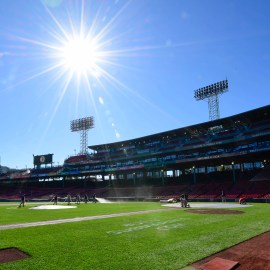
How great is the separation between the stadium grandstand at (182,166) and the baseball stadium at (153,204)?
0.30m

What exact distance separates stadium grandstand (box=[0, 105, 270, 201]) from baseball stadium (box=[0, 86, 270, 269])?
0.30 metres

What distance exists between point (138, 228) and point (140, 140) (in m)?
73.2

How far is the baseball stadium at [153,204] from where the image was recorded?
1056 cm

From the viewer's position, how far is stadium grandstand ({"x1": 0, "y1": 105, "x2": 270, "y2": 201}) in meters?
58.5

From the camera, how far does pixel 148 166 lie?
7700 centimetres

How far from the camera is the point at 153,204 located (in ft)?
141

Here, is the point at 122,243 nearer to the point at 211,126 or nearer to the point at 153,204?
the point at 153,204

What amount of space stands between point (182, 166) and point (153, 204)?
35895mm

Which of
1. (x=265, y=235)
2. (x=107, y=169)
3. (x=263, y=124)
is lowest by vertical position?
(x=265, y=235)

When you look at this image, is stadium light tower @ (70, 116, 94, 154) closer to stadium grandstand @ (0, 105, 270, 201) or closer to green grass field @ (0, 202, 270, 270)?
stadium grandstand @ (0, 105, 270, 201)

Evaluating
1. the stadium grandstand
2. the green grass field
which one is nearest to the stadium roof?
the stadium grandstand

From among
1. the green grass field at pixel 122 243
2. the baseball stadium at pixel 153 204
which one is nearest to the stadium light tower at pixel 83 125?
the baseball stadium at pixel 153 204

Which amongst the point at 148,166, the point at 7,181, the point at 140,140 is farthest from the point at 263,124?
the point at 7,181

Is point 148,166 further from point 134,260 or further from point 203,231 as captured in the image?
point 134,260
